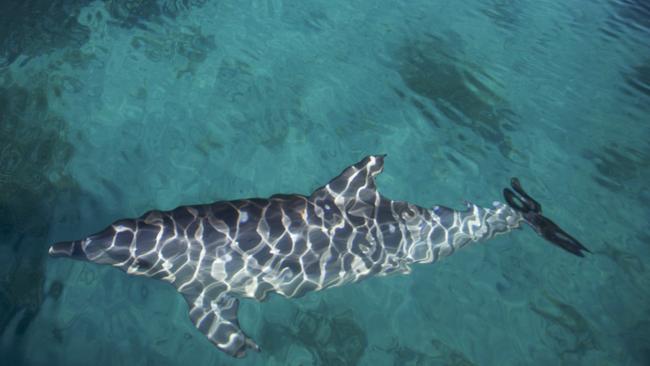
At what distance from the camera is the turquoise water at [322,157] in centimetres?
625

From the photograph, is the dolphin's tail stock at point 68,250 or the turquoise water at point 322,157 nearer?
the dolphin's tail stock at point 68,250

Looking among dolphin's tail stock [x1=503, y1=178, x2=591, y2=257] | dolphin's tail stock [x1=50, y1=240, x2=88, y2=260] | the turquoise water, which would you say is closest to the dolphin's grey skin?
dolphin's tail stock [x1=50, y1=240, x2=88, y2=260]

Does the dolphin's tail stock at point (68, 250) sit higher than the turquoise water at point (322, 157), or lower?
higher

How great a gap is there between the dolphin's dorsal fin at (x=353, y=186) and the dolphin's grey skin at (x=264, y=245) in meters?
0.01

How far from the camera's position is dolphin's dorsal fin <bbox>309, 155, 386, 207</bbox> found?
648 cm

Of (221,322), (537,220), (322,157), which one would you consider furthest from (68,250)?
(537,220)

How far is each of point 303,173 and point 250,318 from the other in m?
2.61

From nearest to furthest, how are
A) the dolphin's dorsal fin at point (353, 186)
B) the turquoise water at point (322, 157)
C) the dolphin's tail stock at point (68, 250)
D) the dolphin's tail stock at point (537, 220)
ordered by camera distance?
the dolphin's tail stock at point (68, 250) < the turquoise water at point (322, 157) < the dolphin's dorsal fin at point (353, 186) < the dolphin's tail stock at point (537, 220)

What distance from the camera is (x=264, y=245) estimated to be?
595cm

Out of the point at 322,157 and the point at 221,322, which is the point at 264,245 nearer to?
the point at 221,322

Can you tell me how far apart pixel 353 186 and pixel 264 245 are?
1.50m

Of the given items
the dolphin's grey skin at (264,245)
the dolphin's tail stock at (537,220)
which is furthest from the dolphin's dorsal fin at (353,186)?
the dolphin's tail stock at (537,220)

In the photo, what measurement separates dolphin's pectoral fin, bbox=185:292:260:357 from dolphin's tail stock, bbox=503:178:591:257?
4663 millimetres

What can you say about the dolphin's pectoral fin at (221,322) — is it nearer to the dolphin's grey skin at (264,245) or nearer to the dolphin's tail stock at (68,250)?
the dolphin's grey skin at (264,245)
